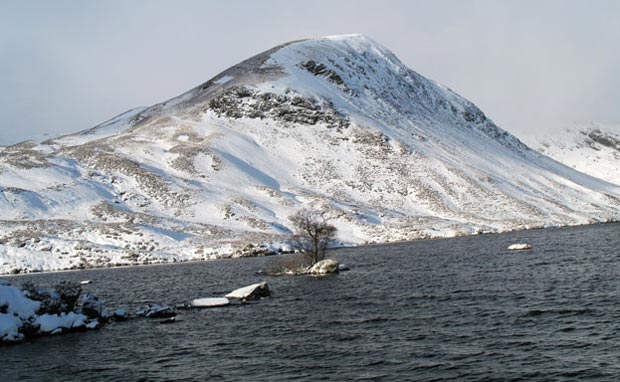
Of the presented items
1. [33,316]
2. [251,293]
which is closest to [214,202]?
[251,293]

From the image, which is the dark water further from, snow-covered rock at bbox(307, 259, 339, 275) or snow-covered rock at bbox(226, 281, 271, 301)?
snow-covered rock at bbox(307, 259, 339, 275)

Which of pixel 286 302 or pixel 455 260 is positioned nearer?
pixel 286 302

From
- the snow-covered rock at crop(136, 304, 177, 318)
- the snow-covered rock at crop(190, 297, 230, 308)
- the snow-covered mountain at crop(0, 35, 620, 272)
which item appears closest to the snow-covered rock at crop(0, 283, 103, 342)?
the snow-covered rock at crop(136, 304, 177, 318)

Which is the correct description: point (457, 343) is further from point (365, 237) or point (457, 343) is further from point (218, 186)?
point (218, 186)

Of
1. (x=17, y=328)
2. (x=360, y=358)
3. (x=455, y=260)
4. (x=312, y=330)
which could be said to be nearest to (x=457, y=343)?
(x=360, y=358)

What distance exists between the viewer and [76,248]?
4358 inches

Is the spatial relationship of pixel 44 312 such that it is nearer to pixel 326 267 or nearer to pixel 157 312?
pixel 157 312

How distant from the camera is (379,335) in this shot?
33.4m

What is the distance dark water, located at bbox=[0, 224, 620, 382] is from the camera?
86.4ft

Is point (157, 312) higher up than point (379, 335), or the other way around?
point (379, 335)

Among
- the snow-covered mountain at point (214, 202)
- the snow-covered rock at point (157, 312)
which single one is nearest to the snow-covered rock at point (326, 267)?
the snow-covered rock at point (157, 312)

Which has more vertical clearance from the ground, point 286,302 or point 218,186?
point 218,186

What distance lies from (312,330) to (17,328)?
902 inches

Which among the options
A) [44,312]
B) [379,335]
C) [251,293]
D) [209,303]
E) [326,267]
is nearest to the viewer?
[379,335]
